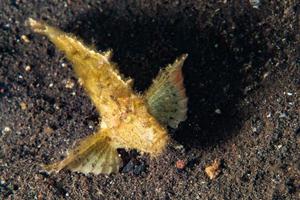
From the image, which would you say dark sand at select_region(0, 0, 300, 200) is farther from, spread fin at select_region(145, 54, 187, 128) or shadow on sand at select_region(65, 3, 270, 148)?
spread fin at select_region(145, 54, 187, 128)

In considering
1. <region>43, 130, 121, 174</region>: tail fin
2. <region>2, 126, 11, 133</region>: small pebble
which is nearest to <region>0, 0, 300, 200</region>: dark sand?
<region>2, 126, 11, 133</region>: small pebble

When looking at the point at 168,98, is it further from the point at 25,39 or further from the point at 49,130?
the point at 25,39

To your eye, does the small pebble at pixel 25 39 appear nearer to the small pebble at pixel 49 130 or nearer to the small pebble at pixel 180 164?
the small pebble at pixel 49 130

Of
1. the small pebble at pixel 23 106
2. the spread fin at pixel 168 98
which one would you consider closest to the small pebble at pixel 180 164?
the spread fin at pixel 168 98

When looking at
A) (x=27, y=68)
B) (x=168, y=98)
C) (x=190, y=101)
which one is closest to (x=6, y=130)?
(x=27, y=68)

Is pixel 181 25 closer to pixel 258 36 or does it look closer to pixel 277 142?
pixel 258 36

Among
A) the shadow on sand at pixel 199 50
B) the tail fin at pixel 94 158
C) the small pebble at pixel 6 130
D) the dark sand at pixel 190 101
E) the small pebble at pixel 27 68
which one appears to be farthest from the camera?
the small pebble at pixel 27 68

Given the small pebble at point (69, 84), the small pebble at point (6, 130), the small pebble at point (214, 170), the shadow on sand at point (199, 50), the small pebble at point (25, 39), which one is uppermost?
the small pebble at point (25, 39)

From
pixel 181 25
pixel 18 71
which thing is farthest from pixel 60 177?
pixel 181 25
